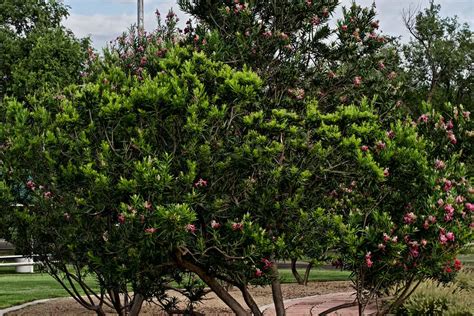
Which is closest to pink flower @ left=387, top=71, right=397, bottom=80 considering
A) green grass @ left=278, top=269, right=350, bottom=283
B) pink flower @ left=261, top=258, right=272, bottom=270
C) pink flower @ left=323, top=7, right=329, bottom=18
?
pink flower @ left=323, top=7, right=329, bottom=18

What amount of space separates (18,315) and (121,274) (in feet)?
25.9

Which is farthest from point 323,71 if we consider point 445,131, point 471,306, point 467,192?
point 471,306

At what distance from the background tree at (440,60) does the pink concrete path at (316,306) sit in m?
33.6

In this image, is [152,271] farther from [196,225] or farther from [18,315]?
[18,315]

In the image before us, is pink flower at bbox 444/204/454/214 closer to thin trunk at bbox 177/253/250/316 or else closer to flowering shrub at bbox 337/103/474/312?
flowering shrub at bbox 337/103/474/312

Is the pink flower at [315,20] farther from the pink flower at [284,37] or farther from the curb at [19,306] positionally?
the curb at [19,306]

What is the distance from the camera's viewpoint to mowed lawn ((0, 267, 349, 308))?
18.4 metres

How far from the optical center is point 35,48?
32.4 meters

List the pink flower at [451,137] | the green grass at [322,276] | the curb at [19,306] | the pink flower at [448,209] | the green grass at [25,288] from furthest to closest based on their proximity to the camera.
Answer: the green grass at [322,276]
the green grass at [25,288]
the curb at [19,306]
the pink flower at [451,137]
the pink flower at [448,209]

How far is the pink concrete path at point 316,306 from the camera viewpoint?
1317 centimetres

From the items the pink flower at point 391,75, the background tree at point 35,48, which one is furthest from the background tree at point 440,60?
the pink flower at point 391,75

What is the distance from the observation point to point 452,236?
8203 mm

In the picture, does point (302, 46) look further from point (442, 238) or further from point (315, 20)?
point (442, 238)

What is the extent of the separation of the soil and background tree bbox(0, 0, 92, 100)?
14.5m
